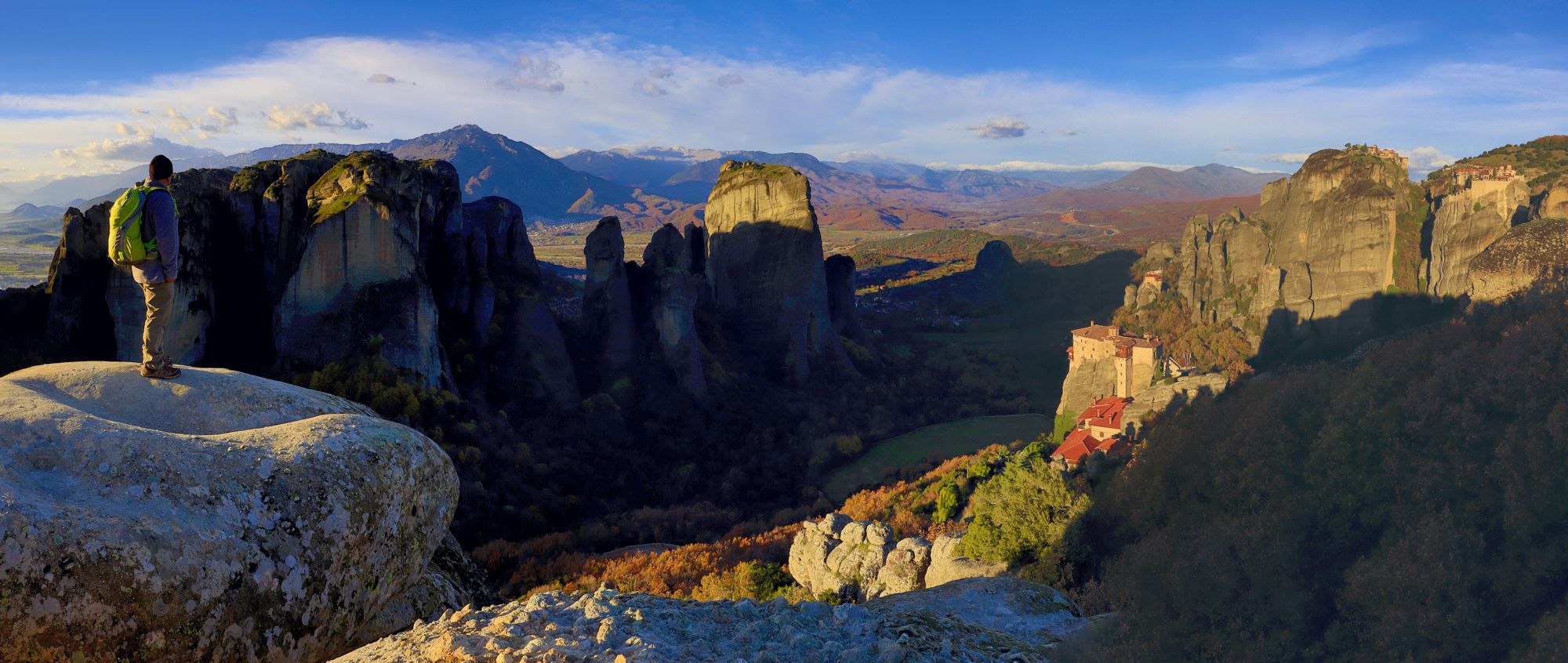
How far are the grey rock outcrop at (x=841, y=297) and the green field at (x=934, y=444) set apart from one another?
1411 cm

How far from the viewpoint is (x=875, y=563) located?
1839 centimetres

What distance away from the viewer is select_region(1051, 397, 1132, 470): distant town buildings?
3108 centimetres

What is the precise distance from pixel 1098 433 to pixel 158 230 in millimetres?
33831

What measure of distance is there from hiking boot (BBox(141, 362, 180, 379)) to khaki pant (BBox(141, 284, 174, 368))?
85 mm

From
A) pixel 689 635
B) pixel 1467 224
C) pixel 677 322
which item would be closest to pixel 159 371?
pixel 689 635

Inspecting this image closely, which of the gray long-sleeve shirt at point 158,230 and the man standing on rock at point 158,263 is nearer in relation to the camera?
the man standing on rock at point 158,263

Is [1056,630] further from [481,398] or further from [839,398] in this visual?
[839,398]

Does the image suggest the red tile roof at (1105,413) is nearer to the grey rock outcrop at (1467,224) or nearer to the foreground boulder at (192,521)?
the grey rock outcrop at (1467,224)

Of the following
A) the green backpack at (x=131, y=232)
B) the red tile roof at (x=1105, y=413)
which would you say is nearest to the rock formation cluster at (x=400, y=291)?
the red tile roof at (x=1105, y=413)

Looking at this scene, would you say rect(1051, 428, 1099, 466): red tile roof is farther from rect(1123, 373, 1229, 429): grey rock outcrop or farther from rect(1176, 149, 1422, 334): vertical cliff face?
rect(1176, 149, 1422, 334): vertical cliff face

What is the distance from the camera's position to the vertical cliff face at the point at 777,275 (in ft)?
174

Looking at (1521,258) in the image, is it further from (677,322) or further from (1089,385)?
(677,322)

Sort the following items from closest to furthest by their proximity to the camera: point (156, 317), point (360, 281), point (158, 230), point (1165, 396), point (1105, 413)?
point (158, 230) < point (156, 317) < point (360, 281) < point (1165, 396) < point (1105, 413)

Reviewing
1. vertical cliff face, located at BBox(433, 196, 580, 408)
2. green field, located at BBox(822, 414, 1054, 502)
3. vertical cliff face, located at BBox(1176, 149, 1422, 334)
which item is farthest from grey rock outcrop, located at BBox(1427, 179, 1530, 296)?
vertical cliff face, located at BBox(433, 196, 580, 408)
